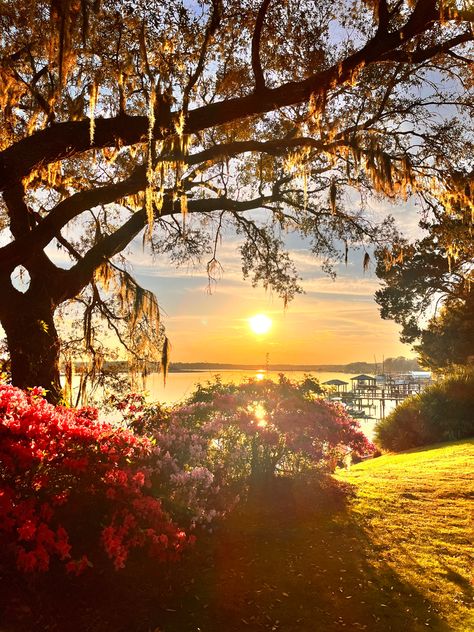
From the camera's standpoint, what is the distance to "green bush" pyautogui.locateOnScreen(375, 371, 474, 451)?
17794mm

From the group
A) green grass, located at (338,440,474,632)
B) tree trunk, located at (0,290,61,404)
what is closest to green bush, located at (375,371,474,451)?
green grass, located at (338,440,474,632)

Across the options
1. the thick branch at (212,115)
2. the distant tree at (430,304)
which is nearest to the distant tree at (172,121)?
the thick branch at (212,115)

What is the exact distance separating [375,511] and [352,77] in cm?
594

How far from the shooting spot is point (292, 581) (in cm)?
493

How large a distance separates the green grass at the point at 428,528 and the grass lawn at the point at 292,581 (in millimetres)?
20

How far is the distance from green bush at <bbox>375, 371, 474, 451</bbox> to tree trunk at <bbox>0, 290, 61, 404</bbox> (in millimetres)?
13405

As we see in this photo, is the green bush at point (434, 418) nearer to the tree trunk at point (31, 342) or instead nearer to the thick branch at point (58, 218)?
the tree trunk at point (31, 342)

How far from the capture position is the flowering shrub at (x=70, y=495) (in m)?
3.89

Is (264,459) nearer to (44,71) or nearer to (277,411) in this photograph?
(277,411)

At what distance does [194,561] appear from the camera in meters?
5.11

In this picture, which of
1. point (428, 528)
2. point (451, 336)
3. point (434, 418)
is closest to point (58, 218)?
point (428, 528)

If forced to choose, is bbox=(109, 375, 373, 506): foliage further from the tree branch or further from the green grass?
the tree branch

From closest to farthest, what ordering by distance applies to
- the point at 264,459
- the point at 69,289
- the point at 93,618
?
the point at 93,618 < the point at 264,459 < the point at 69,289

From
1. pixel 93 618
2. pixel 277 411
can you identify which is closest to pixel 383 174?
pixel 277 411
